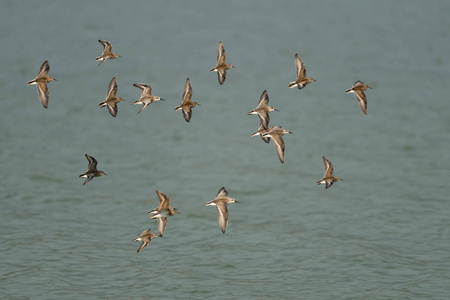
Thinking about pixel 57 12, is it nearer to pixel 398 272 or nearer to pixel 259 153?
pixel 259 153

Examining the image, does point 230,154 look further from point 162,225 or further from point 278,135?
point 162,225

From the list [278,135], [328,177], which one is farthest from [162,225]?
[328,177]

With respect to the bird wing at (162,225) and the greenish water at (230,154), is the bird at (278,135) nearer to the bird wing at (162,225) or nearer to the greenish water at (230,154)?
the bird wing at (162,225)

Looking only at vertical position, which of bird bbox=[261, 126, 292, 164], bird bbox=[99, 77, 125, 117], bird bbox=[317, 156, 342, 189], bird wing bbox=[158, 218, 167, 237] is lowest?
bird wing bbox=[158, 218, 167, 237]

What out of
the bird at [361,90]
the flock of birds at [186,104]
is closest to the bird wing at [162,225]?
the flock of birds at [186,104]

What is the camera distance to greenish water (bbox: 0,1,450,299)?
30094mm

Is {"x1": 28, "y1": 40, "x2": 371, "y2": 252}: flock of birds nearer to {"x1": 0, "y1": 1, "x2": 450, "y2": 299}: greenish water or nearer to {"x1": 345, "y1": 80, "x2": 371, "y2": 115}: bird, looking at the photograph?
{"x1": 345, "y1": 80, "x2": 371, "y2": 115}: bird

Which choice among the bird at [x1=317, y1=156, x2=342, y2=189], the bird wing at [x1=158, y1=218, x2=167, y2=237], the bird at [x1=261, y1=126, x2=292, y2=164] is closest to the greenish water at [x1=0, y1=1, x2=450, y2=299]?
the bird wing at [x1=158, y1=218, x2=167, y2=237]

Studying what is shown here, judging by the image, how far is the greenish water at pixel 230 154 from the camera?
98.7ft

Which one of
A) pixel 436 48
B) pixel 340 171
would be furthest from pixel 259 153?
pixel 436 48

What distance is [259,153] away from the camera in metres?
43.4

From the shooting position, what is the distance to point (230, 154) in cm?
4288

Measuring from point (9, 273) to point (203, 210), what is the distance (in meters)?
9.40

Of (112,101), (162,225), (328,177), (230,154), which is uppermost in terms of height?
(112,101)
